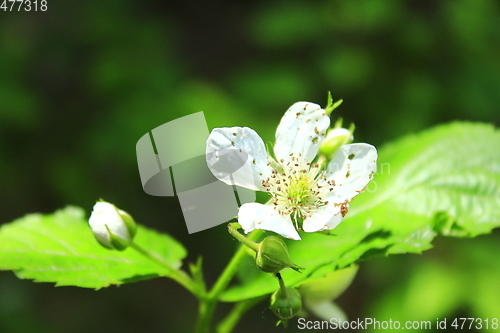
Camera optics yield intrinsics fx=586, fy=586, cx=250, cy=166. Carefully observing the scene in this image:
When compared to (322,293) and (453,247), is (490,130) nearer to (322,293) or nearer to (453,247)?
(322,293)

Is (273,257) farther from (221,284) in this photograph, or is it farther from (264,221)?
(221,284)

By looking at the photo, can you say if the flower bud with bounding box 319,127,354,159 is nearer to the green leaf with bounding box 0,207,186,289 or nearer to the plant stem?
the plant stem

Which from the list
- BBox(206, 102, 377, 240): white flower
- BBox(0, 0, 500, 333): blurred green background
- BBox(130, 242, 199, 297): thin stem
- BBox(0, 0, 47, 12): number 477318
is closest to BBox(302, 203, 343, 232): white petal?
BBox(206, 102, 377, 240): white flower

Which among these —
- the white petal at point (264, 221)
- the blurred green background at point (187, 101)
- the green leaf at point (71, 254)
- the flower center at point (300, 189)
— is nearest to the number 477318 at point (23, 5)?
the blurred green background at point (187, 101)

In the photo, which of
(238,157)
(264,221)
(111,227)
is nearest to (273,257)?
(264,221)

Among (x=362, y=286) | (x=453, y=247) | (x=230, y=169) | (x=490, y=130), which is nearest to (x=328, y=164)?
(x=230, y=169)

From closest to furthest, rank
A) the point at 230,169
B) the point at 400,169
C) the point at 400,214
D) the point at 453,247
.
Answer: the point at 230,169 < the point at 400,214 < the point at 400,169 < the point at 453,247

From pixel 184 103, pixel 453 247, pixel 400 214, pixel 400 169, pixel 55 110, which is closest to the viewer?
pixel 400 214
